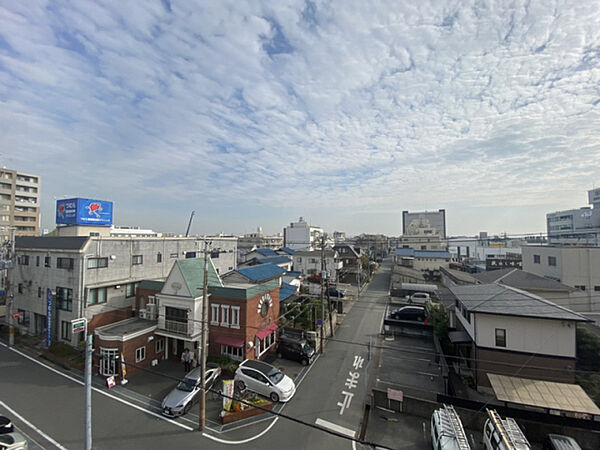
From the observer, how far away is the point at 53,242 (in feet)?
68.6

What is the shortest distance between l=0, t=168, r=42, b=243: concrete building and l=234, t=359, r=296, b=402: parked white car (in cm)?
6507

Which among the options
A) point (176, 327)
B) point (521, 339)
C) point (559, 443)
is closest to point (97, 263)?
point (176, 327)

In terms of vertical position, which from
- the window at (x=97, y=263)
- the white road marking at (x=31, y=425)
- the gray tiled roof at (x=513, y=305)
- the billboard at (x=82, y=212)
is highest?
the billboard at (x=82, y=212)

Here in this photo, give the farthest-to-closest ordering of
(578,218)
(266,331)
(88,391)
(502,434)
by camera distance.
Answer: (578,218), (266,331), (502,434), (88,391)

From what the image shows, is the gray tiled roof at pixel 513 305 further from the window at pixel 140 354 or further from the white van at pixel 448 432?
the window at pixel 140 354

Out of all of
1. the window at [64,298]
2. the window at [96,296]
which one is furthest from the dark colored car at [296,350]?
the window at [64,298]

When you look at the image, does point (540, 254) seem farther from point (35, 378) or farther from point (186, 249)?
point (35, 378)

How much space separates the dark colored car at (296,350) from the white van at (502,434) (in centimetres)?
993

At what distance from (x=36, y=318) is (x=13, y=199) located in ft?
166

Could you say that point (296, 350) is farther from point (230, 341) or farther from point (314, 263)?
point (314, 263)

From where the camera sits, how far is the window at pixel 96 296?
19189 mm

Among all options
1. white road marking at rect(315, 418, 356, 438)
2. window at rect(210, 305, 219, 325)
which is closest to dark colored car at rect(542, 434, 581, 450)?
white road marking at rect(315, 418, 356, 438)

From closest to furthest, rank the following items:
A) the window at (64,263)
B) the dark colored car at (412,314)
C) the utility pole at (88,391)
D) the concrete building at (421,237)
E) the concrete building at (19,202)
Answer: the utility pole at (88,391)
the window at (64,263)
the dark colored car at (412,314)
the concrete building at (19,202)
the concrete building at (421,237)

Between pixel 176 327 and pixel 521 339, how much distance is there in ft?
66.4
